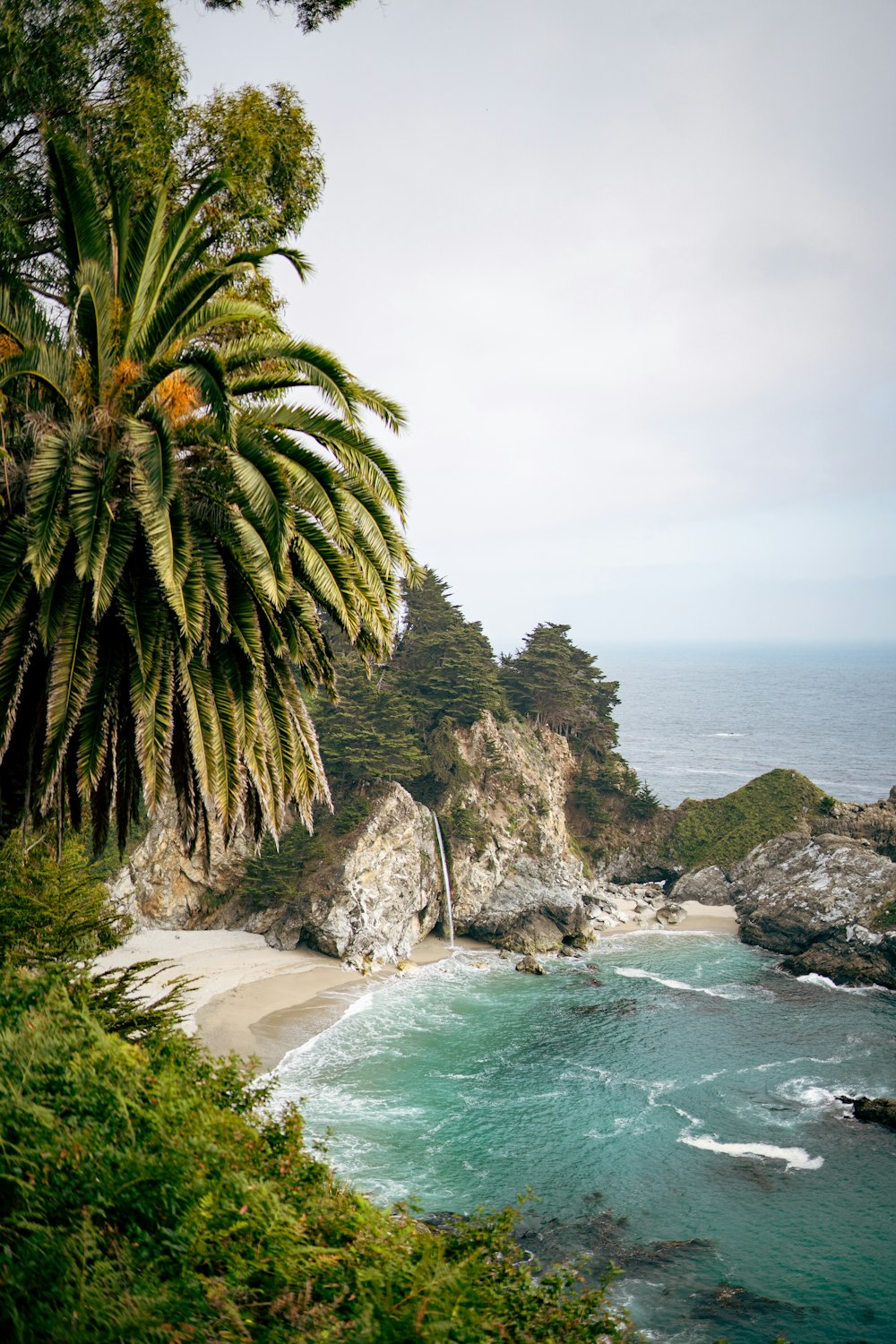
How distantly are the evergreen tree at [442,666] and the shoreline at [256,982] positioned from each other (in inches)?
525

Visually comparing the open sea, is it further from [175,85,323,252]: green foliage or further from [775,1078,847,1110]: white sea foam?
[175,85,323,252]: green foliage

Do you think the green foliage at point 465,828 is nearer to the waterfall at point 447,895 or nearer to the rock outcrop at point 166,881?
the waterfall at point 447,895

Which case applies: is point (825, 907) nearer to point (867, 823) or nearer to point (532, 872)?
point (867, 823)

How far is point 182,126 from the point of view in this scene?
12414 mm

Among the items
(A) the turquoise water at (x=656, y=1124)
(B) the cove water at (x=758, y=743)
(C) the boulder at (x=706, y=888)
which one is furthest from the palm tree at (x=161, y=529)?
(B) the cove water at (x=758, y=743)

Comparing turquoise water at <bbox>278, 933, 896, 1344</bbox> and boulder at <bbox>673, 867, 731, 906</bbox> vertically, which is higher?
boulder at <bbox>673, 867, 731, 906</bbox>

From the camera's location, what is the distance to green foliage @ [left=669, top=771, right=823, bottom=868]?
2186 inches

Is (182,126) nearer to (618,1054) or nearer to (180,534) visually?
(180,534)

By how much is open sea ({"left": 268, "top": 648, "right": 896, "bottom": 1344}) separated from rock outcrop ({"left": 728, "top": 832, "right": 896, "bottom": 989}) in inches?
56.8

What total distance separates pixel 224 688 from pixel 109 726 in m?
1.30

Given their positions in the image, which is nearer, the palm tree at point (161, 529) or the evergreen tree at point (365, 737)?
the palm tree at point (161, 529)

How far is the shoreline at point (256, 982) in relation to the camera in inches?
1283

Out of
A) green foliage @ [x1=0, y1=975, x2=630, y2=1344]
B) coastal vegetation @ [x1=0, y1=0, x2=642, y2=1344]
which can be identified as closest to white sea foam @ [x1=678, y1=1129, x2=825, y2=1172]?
coastal vegetation @ [x1=0, y1=0, x2=642, y2=1344]

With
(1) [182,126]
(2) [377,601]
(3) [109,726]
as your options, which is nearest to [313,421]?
(2) [377,601]
